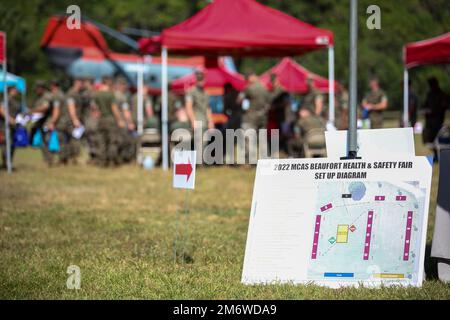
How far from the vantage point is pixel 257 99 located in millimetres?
20281

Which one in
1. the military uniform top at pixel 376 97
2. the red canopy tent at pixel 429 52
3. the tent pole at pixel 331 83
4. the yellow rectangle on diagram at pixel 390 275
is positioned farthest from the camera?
the military uniform top at pixel 376 97

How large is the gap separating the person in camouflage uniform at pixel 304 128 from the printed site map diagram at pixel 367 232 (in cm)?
1294

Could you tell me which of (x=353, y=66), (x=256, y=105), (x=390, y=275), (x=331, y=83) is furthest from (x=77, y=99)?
(x=390, y=275)

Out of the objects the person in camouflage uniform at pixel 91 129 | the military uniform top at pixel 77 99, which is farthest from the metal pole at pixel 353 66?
the military uniform top at pixel 77 99

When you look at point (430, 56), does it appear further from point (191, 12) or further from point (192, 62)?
point (191, 12)

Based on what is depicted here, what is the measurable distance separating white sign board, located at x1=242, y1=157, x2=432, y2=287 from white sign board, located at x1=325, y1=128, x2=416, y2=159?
95mm

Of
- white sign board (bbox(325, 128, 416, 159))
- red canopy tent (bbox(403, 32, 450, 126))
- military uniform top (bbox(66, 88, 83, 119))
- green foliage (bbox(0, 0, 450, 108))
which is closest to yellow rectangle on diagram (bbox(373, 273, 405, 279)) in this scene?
white sign board (bbox(325, 128, 416, 159))

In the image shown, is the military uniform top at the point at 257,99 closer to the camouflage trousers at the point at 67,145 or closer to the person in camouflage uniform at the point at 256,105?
the person in camouflage uniform at the point at 256,105

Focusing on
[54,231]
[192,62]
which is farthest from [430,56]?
[192,62]

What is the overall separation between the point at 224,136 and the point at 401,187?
15.2m

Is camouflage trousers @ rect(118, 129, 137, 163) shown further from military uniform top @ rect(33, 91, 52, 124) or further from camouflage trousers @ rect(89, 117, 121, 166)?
military uniform top @ rect(33, 91, 52, 124)

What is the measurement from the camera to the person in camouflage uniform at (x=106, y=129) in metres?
20.8

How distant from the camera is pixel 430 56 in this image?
1806cm

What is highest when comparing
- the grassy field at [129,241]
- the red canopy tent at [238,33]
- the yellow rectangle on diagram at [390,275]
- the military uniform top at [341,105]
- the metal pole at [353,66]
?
the red canopy tent at [238,33]
